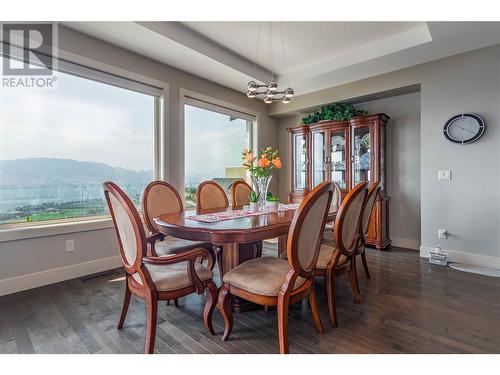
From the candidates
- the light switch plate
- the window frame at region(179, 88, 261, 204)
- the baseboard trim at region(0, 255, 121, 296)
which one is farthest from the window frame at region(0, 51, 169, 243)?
the light switch plate

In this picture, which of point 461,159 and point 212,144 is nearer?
point 461,159

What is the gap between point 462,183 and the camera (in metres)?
3.17

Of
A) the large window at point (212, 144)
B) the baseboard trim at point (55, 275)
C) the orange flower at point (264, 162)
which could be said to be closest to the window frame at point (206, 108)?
the large window at point (212, 144)

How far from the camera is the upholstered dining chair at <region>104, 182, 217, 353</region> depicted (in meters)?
1.44

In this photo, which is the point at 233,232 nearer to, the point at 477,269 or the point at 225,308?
the point at 225,308

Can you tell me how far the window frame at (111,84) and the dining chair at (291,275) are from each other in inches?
79.5

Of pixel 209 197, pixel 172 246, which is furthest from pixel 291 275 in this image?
pixel 209 197

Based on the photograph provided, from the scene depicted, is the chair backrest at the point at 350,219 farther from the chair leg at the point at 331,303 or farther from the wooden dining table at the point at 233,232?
the wooden dining table at the point at 233,232

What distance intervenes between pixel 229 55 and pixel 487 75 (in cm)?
308

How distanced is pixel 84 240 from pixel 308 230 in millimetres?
2546

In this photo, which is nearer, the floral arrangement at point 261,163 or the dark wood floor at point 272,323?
the dark wood floor at point 272,323

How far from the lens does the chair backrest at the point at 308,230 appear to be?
1383mm

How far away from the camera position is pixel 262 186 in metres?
2.55
